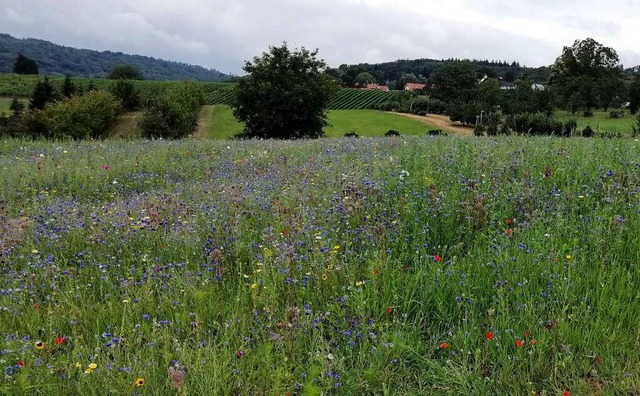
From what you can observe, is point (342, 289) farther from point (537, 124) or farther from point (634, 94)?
point (634, 94)

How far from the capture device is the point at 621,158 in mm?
6723

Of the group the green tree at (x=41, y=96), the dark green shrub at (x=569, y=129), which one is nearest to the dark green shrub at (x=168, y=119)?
the green tree at (x=41, y=96)

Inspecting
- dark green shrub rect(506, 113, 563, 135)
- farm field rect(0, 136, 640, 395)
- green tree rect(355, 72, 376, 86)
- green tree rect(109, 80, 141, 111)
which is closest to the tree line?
green tree rect(109, 80, 141, 111)

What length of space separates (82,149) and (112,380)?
1205cm

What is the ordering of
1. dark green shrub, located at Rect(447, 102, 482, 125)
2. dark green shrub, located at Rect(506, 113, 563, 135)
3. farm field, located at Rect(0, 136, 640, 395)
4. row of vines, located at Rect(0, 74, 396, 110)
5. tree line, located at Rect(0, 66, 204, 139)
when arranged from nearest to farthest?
farm field, located at Rect(0, 136, 640, 395) < dark green shrub, located at Rect(506, 113, 563, 135) < tree line, located at Rect(0, 66, 204, 139) < dark green shrub, located at Rect(447, 102, 482, 125) < row of vines, located at Rect(0, 74, 396, 110)

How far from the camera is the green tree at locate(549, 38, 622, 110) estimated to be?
71.1 meters

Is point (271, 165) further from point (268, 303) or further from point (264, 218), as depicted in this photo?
point (268, 303)

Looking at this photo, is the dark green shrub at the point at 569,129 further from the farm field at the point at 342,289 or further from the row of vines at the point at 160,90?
the row of vines at the point at 160,90

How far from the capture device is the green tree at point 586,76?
71062mm

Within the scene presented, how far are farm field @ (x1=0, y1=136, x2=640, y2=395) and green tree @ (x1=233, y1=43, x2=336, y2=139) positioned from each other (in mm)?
36684

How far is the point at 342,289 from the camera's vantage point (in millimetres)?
3701

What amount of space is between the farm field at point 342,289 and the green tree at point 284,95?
120 ft

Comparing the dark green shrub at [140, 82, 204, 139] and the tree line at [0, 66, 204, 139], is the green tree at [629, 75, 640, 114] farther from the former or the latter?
the tree line at [0, 66, 204, 139]

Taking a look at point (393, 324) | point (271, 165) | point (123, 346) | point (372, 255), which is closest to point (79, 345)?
point (123, 346)
